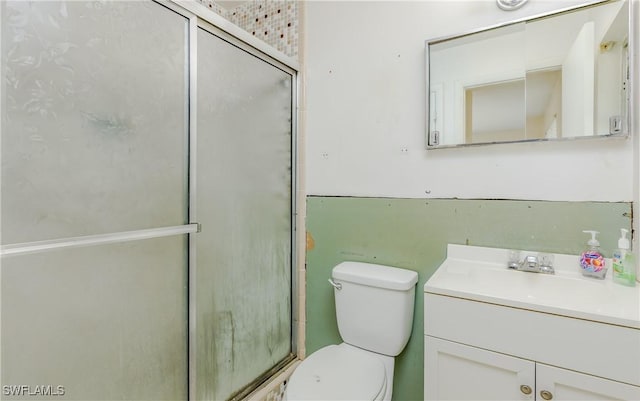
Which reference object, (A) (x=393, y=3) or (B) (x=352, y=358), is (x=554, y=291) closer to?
(B) (x=352, y=358)

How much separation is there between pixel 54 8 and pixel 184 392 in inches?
49.6

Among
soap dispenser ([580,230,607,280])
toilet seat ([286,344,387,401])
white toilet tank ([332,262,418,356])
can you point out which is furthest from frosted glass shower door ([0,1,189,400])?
soap dispenser ([580,230,607,280])

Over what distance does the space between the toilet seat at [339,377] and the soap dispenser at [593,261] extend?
2.68 ft

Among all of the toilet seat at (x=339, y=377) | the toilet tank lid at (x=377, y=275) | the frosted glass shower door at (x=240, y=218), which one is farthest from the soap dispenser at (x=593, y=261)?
the frosted glass shower door at (x=240, y=218)

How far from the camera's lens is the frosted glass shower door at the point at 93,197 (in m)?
0.77

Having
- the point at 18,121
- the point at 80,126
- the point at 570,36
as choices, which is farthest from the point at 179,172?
the point at 570,36

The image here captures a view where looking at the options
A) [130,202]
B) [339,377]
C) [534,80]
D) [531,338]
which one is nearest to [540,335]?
[531,338]

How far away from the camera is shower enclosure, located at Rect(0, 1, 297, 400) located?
78cm

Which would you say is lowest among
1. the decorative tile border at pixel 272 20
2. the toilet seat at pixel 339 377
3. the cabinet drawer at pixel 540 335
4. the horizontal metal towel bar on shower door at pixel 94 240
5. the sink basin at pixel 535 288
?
the toilet seat at pixel 339 377

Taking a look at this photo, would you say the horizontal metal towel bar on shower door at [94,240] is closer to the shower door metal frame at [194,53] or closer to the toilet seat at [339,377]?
the shower door metal frame at [194,53]

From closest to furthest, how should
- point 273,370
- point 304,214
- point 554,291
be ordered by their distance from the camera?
point 554,291 < point 273,370 < point 304,214

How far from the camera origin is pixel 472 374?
946mm

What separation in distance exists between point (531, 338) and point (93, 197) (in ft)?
4.19

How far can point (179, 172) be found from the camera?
3.64 ft
